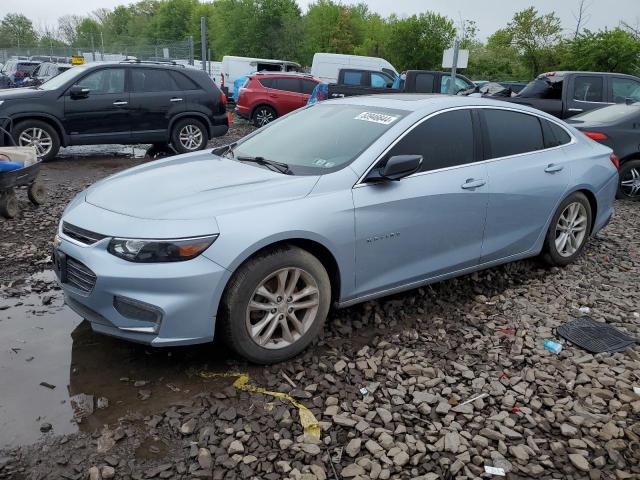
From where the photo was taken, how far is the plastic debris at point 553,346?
3839 millimetres

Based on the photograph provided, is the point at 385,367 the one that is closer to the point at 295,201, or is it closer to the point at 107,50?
the point at 295,201

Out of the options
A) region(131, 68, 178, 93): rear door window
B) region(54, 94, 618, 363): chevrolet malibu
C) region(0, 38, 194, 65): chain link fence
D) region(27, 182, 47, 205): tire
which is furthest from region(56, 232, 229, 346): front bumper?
region(0, 38, 194, 65): chain link fence

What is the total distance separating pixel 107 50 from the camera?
38625 mm

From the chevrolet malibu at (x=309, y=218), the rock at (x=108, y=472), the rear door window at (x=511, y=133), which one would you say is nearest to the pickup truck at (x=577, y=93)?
the rear door window at (x=511, y=133)

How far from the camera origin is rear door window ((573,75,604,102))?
1075cm

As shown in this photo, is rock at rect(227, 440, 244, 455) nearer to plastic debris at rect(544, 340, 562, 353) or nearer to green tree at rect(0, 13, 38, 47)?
plastic debris at rect(544, 340, 562, 353)

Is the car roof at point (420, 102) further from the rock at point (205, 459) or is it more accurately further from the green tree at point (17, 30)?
the green tree at point (17, 30)

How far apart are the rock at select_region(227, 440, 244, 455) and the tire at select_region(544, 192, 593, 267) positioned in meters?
Result: 3.46

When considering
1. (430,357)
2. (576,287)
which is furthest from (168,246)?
(576,287)

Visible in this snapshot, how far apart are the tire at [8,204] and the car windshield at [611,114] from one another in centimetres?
782

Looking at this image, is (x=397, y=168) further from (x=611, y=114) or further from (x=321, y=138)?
(x=611, y=114)

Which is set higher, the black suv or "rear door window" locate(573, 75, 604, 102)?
"rear door window" locate(573, 75, 604, 102)

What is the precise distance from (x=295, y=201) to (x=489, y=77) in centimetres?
3431

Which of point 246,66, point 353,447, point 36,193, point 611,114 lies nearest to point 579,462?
point 353,447
